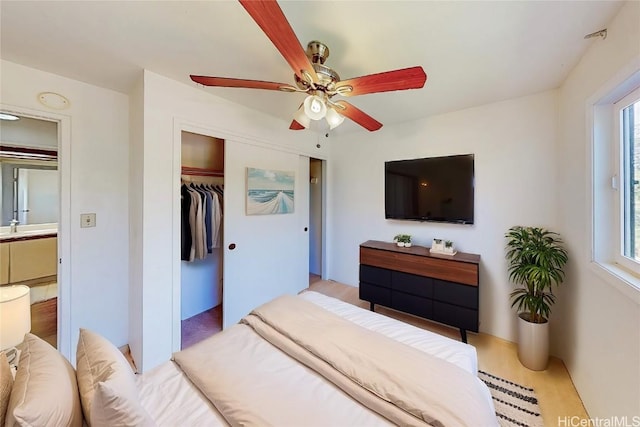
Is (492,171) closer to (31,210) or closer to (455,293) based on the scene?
(455,293)

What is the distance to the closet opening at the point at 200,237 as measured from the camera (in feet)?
8.28

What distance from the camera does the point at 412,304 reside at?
247 cm

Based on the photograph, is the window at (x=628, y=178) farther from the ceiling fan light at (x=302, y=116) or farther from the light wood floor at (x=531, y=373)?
the ceiling fan light at (x=302, y=116)

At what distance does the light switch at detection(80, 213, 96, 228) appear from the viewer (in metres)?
1.99

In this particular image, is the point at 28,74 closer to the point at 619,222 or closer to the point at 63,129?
the point at 63,129

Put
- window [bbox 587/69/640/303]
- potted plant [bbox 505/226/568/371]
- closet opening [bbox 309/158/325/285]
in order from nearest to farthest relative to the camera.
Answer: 1. window [bbox 587/69/640/303]
2. potted plant [bbox 505/226/568/371]
3. closet opening [bbox 309/158/325/285]

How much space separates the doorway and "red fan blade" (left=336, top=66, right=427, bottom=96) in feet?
11.0

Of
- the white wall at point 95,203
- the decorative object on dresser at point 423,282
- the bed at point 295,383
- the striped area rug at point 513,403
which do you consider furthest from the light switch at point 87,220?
the striped area rug at point 513,403

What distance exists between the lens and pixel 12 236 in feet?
9.68

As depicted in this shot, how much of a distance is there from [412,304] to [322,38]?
2359 millimetres

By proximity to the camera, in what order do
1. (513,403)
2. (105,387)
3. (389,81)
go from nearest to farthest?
(105,387) < (389,81) < (513,403)

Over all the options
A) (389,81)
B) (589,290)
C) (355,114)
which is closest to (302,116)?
(355,114)

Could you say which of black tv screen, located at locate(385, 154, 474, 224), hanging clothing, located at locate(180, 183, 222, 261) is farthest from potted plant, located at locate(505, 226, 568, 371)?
hanging clothing, located at locate(180, 183, 222, 261)

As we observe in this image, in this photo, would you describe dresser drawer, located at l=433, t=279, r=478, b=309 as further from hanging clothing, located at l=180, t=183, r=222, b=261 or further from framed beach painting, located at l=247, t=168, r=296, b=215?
hanging clothing, located at l=180, t=183, r=222, b=261
